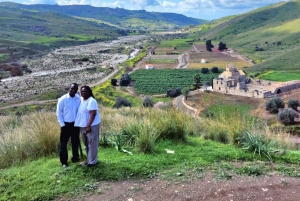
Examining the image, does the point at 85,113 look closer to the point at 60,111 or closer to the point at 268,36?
the point at 60,111

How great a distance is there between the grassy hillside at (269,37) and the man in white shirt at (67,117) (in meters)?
69.5

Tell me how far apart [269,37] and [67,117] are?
129 metres

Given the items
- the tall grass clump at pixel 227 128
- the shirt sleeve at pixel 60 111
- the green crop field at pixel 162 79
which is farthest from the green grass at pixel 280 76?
the shirt sleeve at pixel 60 111

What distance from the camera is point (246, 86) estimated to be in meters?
49.9

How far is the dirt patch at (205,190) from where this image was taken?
5469 mm

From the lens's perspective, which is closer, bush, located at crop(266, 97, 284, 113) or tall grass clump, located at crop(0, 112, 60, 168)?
tall grass clump, located at crop(0, 112, 60, 168)

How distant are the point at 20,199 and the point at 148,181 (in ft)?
7.95

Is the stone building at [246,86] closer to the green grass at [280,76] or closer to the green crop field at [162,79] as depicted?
the green grass at [280,76]

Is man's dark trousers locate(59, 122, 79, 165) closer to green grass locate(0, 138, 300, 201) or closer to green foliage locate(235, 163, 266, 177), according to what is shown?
green grass locate(0, 138, 300, 201)

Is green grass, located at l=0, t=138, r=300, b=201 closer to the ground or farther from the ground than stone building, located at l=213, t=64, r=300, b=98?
farther from the ground

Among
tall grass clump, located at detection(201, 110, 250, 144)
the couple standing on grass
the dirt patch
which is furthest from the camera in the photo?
tall grass clump, located at detection(201, 110, 250, 144)

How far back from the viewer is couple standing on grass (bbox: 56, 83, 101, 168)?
21.2ft

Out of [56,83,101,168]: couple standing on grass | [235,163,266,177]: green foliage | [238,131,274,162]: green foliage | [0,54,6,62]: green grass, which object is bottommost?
[0,54,6,62]: green grass

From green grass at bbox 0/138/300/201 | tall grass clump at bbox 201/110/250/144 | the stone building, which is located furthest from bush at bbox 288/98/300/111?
green grass at bbox 0/138/300/201
